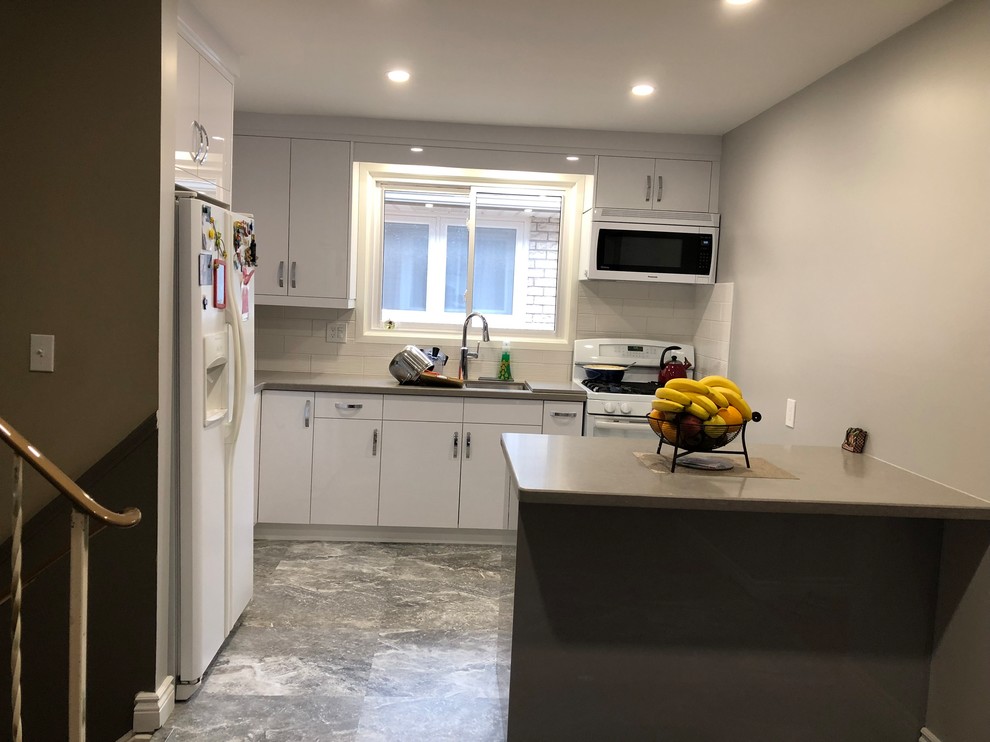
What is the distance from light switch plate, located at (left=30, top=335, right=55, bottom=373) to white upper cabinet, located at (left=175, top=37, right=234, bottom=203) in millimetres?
645

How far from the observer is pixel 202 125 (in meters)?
2.99

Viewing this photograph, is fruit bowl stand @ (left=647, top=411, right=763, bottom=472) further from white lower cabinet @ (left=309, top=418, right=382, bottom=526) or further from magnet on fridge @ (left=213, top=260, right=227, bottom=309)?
white lower cabinet @ (left=309, top=418, right=382, bottom=526)

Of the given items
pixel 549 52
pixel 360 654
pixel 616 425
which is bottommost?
pixel 360 654

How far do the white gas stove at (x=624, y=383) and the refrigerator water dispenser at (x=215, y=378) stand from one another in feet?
6.89

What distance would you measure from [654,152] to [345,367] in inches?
85.8

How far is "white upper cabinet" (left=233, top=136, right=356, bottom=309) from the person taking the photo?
175 inches

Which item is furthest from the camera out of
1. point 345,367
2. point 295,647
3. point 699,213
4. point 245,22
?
point 345,367

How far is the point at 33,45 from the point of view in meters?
2.41

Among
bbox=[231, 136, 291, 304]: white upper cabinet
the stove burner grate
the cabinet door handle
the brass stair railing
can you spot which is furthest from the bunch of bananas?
bbox=[231, 136, 291, 304]: white upper cabinet

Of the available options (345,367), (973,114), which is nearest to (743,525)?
(973,114)

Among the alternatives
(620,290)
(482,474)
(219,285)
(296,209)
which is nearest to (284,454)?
(482,474)

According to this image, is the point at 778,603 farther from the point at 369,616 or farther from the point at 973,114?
the point at 369,616

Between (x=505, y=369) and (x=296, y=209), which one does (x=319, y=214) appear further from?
(x=505, y=369)

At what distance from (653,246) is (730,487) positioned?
252 cm
